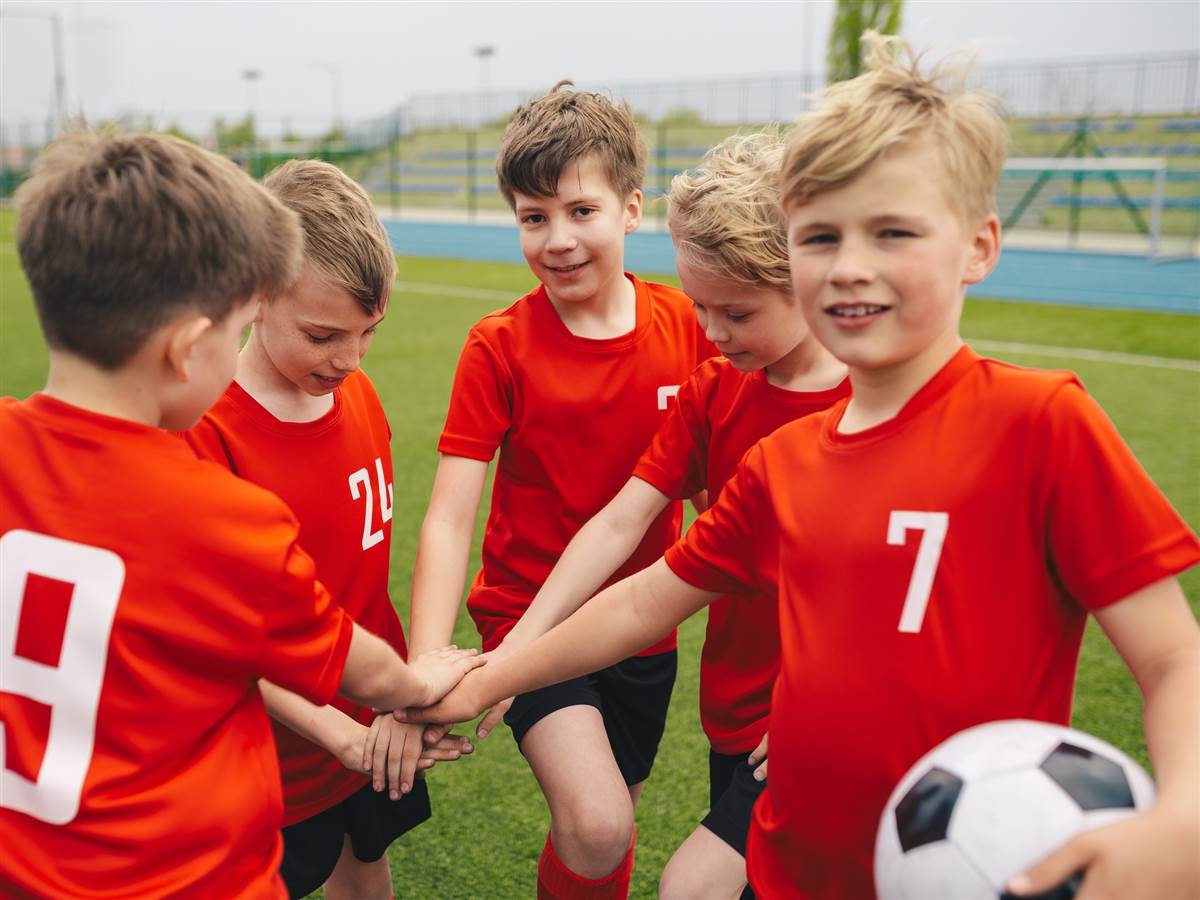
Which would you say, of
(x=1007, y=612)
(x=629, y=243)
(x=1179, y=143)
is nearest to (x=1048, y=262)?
(x=629, y=243)

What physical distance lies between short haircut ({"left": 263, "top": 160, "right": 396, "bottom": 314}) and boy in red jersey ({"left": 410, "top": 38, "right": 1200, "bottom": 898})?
3.12 ft

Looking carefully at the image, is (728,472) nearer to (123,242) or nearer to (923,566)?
(923,566)

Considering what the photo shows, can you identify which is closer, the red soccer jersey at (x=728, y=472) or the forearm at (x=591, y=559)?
the red soccer jersey at (x=728, y=472)

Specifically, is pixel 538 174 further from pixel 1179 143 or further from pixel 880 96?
pixel 1179 143

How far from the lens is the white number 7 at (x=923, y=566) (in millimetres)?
1544

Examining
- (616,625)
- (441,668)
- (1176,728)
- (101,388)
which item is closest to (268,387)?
(441,668)

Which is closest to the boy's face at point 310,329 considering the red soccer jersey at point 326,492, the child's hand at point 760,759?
the red soccer jersey at point 326,492

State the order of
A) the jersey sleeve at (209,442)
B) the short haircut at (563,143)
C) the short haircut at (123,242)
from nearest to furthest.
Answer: the short haircut at (123,242) → the jersey sleeve at (209,442) → the short haircut at (563,143)

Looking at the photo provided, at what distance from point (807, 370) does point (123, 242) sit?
1356 mm

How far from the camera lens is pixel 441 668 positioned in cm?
234

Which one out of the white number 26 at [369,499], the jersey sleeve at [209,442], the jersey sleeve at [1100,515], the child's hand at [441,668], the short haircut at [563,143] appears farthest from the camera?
the short haircut at [563,143]

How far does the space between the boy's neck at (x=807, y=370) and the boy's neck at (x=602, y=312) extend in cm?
59

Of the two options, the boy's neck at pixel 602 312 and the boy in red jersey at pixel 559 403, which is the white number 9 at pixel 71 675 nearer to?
the boy in red jersey at pixel 559 403

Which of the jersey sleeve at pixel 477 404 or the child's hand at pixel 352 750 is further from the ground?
the jersey sleeve at pixel 477 404
